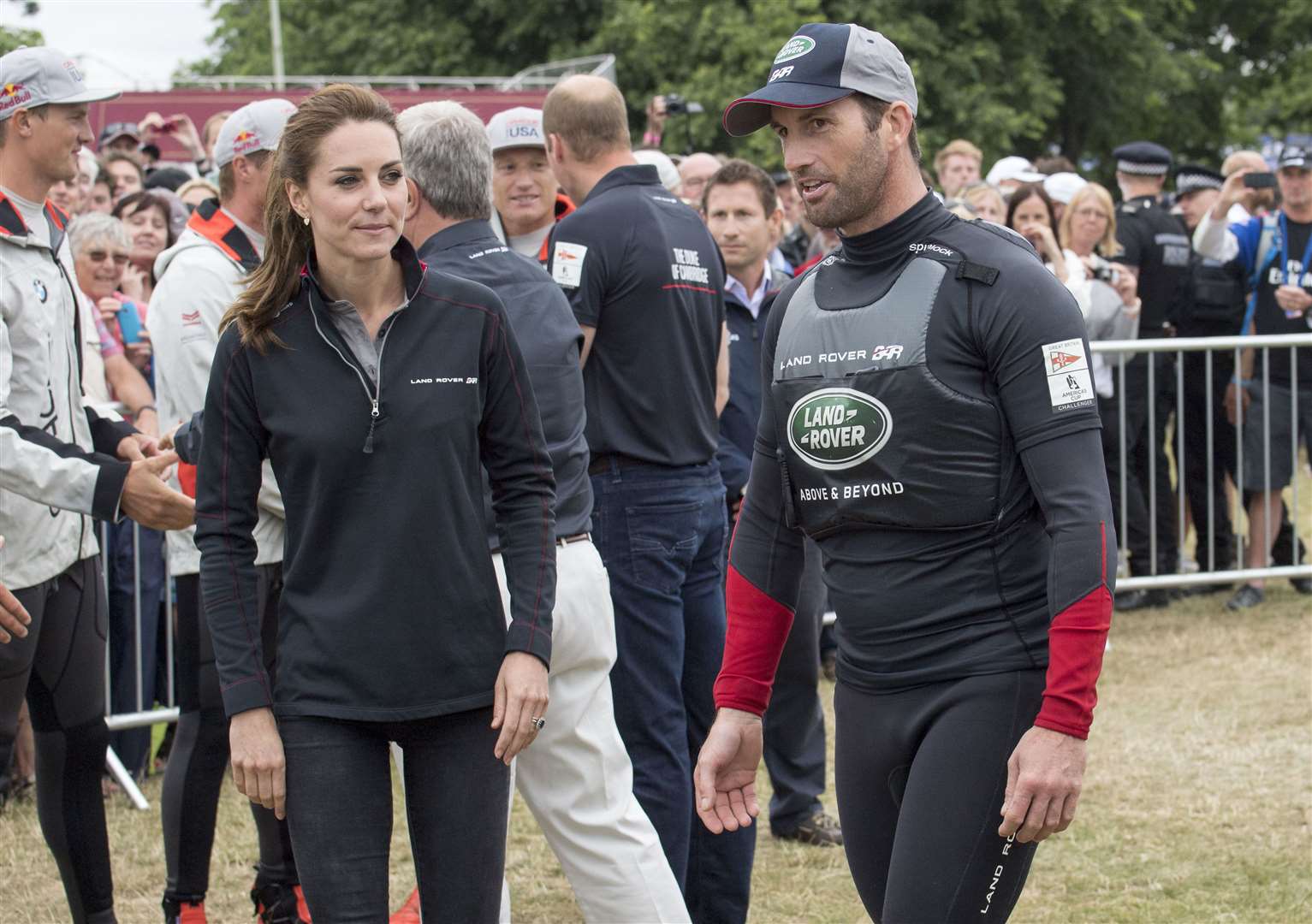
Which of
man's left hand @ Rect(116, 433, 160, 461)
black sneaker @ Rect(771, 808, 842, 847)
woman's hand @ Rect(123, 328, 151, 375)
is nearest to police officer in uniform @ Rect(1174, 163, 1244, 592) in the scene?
black sneaker @ Rect(771, 808, 842, 847)

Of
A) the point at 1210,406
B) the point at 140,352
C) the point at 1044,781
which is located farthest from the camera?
the point at 1210,406

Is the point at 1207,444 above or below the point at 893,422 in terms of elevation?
below

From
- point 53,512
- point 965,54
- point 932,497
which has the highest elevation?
point 965,54

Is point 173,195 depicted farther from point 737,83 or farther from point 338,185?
point 737,83

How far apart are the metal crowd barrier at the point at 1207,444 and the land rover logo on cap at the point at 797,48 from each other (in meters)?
6.12

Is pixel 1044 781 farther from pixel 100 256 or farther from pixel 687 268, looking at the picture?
pixel 100 256

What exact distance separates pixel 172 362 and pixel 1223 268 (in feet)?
23.9

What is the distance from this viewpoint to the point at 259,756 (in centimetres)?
303

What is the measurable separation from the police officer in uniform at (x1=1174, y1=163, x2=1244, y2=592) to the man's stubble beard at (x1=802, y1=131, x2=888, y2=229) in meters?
6.95

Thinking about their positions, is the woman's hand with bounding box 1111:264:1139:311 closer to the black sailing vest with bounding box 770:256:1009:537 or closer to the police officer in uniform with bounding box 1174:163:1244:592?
the police officer in uniform with bounding box 1174:163:1244:592

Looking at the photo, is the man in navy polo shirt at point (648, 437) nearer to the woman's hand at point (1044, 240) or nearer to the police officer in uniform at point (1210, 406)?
the woman's hand at point (1044, 240)

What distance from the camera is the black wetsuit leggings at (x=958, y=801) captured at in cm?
279

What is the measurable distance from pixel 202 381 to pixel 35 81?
0.88m

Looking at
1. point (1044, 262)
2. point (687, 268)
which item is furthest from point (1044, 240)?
point (687, 268)
